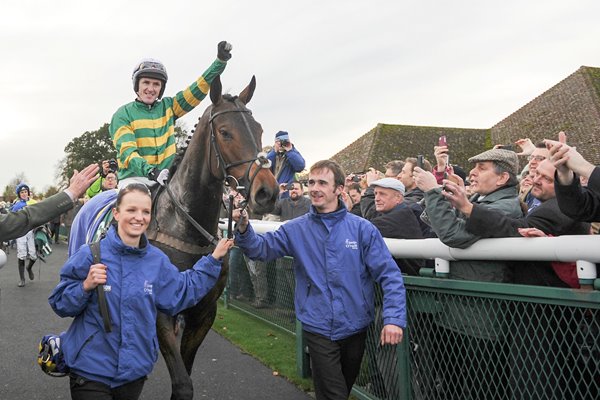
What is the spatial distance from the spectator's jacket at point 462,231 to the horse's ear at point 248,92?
5.48 ft

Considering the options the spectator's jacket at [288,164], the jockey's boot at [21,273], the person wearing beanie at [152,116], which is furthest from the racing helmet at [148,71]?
Result: the jockey's boot at [21,273]

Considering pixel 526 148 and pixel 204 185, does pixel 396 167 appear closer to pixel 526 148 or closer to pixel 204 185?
pixel 526 148

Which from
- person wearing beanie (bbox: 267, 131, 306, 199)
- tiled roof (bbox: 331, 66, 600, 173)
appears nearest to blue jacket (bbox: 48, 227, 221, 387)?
person wearing beanie (bbox: 267, 131, 306, 199)

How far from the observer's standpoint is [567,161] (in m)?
2.32

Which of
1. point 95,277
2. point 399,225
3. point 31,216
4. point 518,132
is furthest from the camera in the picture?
point 518,132

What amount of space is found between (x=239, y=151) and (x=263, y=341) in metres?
3.43

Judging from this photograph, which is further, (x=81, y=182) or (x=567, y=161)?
(x=81, y=182)

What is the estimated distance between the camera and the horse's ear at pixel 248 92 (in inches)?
159

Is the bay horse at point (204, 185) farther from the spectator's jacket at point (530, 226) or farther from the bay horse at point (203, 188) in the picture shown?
the spectator's jacket at point (530, 226)

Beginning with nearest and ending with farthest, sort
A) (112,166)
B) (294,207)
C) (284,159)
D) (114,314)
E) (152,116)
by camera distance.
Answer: (114,314), (152,116), (112,166), (284,159), (294,207)

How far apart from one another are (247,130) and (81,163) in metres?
51.3

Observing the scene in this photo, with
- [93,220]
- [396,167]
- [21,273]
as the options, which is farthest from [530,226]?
[21,273]

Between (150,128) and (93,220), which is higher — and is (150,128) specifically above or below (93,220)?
above

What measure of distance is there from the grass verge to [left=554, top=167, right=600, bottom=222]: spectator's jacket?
→ 9.80 ft
